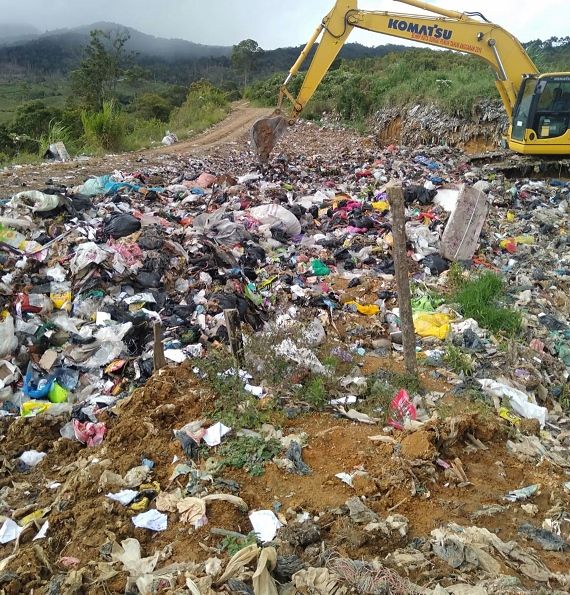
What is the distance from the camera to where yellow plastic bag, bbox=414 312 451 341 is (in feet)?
14.8

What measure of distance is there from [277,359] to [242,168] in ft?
26.4

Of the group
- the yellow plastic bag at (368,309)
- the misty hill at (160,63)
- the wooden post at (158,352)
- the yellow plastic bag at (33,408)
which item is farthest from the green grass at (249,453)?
the misty hill at (160,63)

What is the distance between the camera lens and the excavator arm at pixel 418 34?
28.0 ft

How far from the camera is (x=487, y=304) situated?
4.87 meters

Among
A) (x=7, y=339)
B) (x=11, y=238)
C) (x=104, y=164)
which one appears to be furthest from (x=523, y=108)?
(x=7, y=339)

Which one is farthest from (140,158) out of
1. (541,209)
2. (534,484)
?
(534,484)

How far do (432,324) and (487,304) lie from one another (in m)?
0.65

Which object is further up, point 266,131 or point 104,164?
point 266,131

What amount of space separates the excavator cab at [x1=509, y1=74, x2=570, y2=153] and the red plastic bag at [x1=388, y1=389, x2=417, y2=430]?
752 centimetres

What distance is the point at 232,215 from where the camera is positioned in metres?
6.97

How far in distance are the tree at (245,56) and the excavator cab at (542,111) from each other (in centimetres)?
4395

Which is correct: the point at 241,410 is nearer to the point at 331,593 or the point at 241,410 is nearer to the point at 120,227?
the point at 331,593

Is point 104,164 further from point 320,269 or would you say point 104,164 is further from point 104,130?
point 320,269

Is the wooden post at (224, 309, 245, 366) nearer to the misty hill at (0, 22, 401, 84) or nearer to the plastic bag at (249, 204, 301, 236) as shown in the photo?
the plastic bag at (249, 204, 301, 236)
